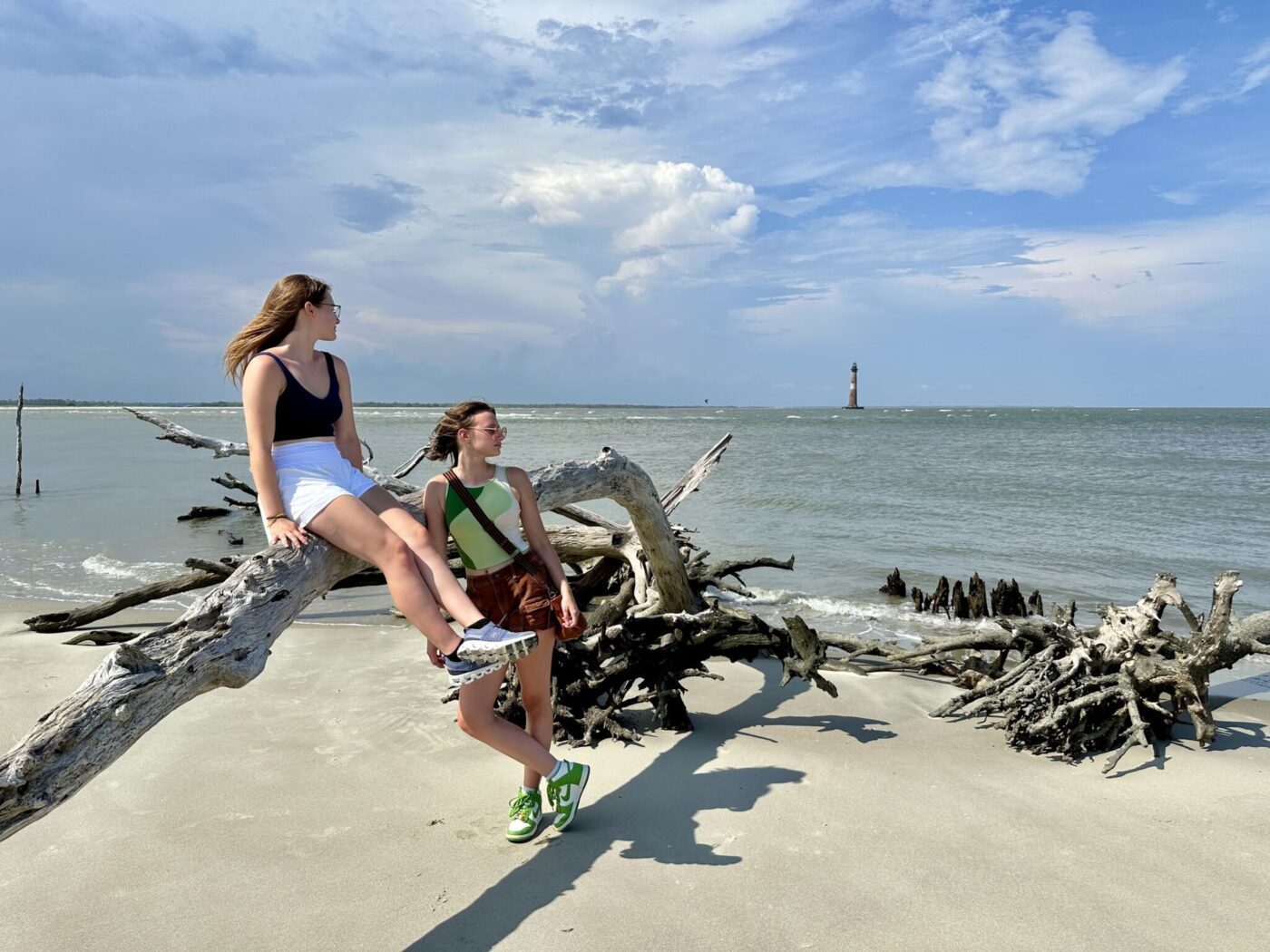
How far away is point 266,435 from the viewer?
11.4 ft

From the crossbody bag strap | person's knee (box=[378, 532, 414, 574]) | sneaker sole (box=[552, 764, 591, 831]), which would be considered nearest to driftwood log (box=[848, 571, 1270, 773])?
sneaker sole (box=[552, 764, 591, 831])

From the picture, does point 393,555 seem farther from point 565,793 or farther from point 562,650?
point 562,650

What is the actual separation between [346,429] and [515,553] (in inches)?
38.2

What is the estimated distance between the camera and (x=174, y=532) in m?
14.3

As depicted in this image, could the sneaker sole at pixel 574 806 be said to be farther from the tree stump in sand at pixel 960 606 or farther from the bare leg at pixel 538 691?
the tree stump in sand at pixel 960 606

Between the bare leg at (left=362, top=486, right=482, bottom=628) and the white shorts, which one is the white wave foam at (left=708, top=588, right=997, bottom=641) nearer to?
the bare leg at (left=362, top=486, right=482, bottom=628)

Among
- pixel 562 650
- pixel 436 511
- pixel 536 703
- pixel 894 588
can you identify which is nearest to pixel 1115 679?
pixel 562 650

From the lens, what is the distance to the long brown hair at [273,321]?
3670 mm

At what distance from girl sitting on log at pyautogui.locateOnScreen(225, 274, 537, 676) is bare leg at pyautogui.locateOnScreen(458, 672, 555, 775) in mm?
382

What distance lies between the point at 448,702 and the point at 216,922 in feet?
8.31

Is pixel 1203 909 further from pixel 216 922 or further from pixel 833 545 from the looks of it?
pixel 833 545

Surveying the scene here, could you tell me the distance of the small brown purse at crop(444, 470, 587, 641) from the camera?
371 centimetres

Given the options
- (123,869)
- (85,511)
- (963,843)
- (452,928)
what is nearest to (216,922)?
(123,869)

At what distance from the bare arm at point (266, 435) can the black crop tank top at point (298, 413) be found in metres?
0.04
